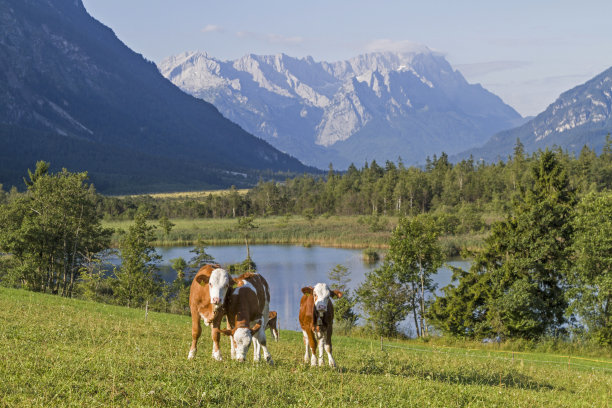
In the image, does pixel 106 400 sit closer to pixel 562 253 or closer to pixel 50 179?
pixel 562 253

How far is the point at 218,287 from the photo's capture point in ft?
37.1

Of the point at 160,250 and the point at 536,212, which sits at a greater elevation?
the point at 536,212

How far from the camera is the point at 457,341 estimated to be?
35906 millimetres

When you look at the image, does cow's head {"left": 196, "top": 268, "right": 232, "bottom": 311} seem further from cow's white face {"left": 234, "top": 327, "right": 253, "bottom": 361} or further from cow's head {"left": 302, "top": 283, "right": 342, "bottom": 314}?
cow's head {"left": 302, "top": 283, "right": 342, "bottom": 314}

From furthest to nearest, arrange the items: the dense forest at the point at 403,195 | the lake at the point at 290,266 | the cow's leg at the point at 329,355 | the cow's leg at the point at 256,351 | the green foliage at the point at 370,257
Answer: the dense forest at the point at 403,195 < the green foliage at the point at 370,257 < the lake at the point at 290,266 < the cow's leg at the point at 329,355 < the cow's leg at the point at 256,351

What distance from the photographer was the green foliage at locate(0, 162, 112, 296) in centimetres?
4244

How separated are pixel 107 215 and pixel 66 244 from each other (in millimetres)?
95855

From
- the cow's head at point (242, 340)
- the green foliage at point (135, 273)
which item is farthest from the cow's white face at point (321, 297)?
the green foliage at point (135, 273)

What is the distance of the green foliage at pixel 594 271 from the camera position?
3425cm

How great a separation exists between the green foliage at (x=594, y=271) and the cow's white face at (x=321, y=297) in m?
26.8

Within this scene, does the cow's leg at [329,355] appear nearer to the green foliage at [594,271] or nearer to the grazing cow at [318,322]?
the grazing cow at [318,322]

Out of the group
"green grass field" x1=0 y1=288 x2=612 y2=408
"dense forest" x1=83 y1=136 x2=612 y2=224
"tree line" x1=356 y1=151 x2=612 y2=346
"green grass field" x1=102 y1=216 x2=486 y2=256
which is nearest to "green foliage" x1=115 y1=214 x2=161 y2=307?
"tree line" x1=356 y1=151 x2=612 y2=346

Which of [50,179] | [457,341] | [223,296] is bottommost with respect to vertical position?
[457,341]

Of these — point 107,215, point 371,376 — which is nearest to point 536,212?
point 371,376
